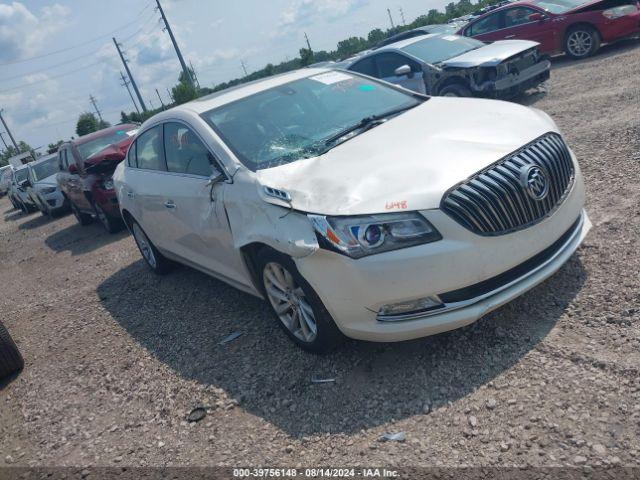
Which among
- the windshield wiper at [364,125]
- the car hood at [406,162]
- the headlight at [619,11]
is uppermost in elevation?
the windshield wiper at [364,125]

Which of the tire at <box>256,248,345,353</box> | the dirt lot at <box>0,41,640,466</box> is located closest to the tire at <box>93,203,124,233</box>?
the dirt lot at <box>0,41,640,466</box>

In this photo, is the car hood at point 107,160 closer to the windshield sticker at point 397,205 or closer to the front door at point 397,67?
the front door at point 397,67

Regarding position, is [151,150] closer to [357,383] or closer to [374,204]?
[374,204]

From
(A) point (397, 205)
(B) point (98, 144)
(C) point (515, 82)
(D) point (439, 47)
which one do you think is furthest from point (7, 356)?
(D) point (439, 47)

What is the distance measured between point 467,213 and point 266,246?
1.28m

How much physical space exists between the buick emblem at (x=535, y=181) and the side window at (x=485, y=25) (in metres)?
11.4

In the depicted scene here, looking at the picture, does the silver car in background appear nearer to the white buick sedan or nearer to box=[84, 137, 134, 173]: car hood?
box=[84, 137, 134, 173]: car hood

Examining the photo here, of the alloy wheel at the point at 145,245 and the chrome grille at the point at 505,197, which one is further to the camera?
the alloy wheel at the point at 145,245

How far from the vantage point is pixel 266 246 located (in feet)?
11.8

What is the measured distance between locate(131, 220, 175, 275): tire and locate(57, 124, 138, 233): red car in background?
2446 mm

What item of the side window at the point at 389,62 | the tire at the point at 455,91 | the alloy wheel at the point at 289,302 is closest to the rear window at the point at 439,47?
the side window at the point at 389,62

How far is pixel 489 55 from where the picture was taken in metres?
9.41

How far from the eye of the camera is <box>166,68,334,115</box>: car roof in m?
4.61

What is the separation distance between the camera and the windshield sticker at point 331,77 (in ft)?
16.0
